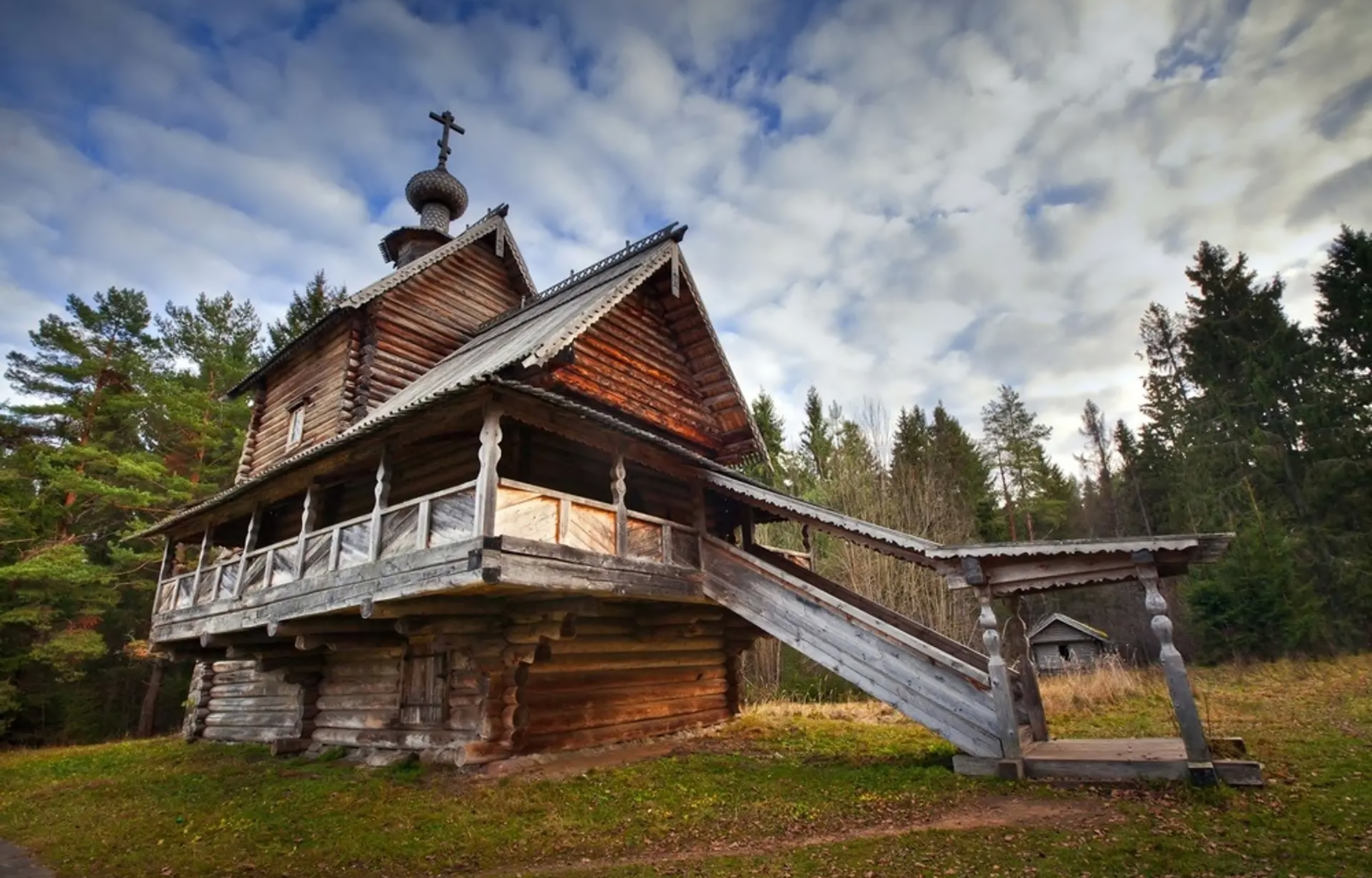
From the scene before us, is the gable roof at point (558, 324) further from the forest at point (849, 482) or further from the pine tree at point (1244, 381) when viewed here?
the pine tree at point (1244, 381)

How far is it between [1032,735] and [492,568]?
8.56 metres

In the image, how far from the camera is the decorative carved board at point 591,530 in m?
9.87

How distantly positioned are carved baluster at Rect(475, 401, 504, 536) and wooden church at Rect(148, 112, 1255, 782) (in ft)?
0.11

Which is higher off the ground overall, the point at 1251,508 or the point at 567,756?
the point at 1251,508

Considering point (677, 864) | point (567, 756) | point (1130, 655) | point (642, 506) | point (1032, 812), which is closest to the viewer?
point (677, 864)

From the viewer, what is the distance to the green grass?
6.12m

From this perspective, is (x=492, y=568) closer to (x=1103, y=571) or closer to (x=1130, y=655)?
(x=1103, y=571)

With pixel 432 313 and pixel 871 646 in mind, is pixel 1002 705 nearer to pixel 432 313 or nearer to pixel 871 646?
pixel 871 646

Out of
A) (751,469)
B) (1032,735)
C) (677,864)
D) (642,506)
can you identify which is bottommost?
(677,864)

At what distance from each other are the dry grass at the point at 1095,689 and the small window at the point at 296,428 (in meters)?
19.5

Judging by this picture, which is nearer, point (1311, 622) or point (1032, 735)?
point (1032, 735)

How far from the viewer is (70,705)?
2527 centimetres

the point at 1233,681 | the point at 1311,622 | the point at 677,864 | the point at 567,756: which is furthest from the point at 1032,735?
the point at 1311,622

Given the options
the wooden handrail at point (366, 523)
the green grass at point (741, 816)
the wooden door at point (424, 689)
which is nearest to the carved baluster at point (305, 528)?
the wooden handrail at point (366, 523)
